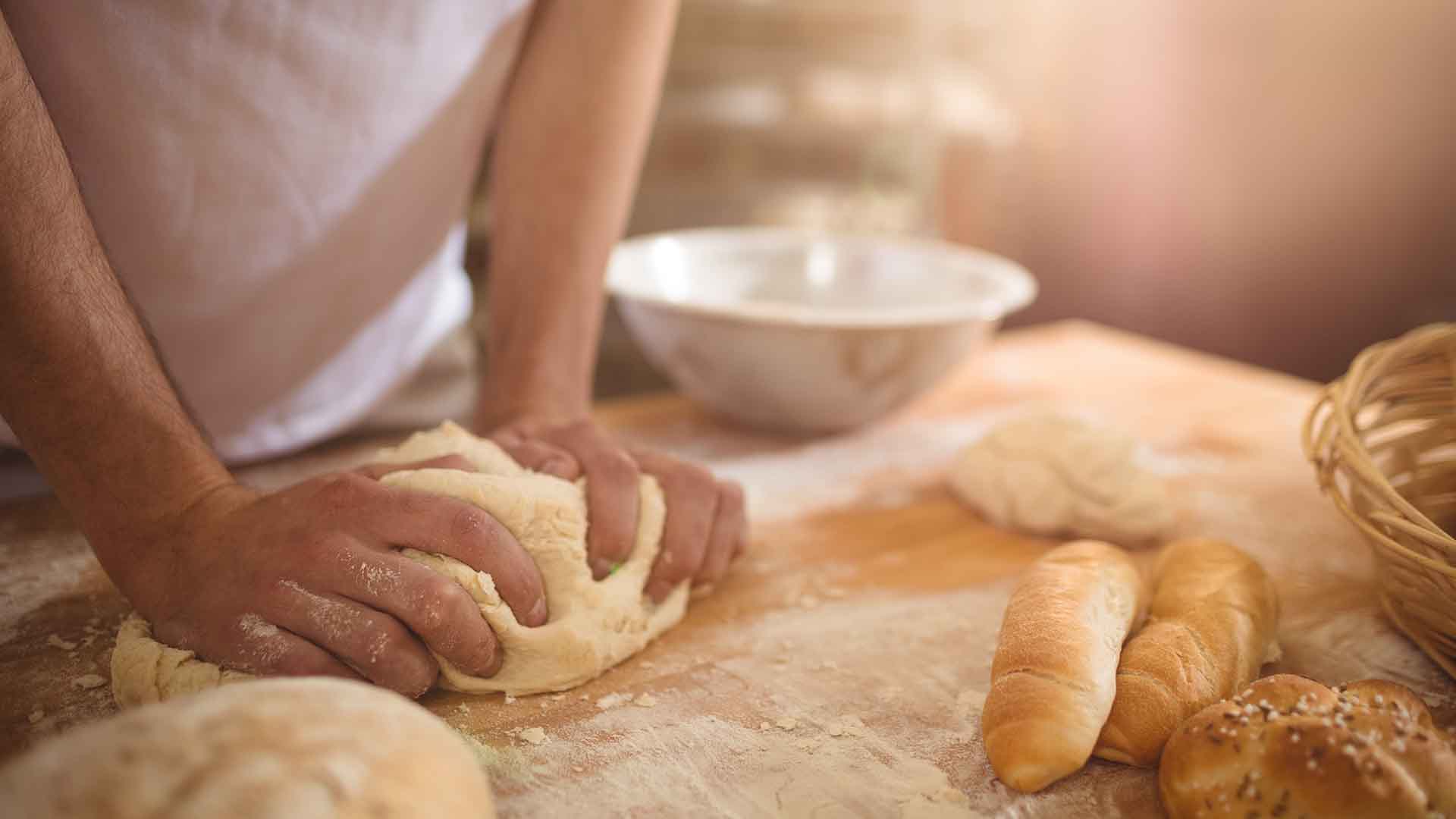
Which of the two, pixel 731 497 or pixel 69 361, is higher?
pixel 69 361

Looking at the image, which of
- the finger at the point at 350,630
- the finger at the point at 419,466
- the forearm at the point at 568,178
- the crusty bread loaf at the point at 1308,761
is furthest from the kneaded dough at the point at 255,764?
the forearm at the point at 568,178

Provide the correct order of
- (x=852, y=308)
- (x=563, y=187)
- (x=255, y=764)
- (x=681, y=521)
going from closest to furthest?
1. (x=255, y=764)
2. (x=681, y=521)
3. (x=563, y=187)
4. (x=852, y=308)

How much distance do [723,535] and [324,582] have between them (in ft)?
1.40

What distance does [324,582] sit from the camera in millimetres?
788

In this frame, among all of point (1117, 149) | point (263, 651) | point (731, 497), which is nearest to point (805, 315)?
point (731, 497)

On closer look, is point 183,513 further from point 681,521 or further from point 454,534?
point 681,521

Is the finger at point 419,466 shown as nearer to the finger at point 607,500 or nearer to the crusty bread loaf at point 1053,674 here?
the finger at point 607,500

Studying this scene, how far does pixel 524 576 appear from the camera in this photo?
2.86 ft

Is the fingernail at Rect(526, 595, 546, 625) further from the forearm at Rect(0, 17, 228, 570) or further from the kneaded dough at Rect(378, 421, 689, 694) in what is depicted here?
the forearm at Rect(0, 17, 228, 570)

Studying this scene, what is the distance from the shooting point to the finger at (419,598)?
0.79 metres

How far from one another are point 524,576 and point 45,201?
0.52 meters

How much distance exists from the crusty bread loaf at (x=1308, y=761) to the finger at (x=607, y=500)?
1.71 ft

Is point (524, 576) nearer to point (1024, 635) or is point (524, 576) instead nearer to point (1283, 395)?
point (1024, 635)

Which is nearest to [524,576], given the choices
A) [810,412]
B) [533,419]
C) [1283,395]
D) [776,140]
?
[533,419]
